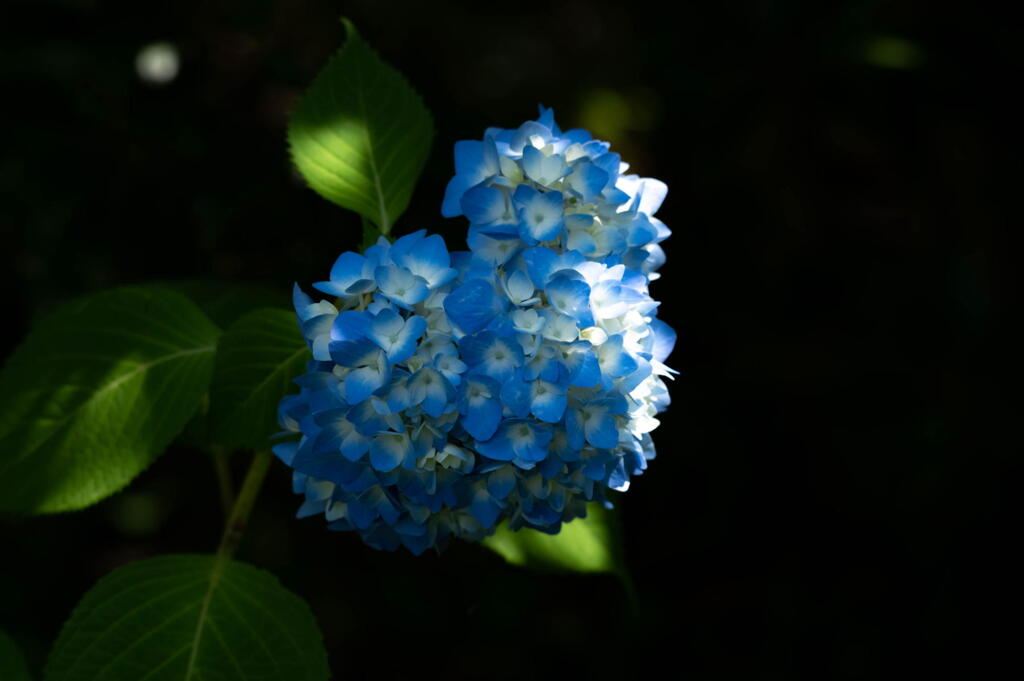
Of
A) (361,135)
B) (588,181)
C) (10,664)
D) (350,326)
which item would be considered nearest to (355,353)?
(350,326)

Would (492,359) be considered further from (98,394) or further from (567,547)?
(98,394)

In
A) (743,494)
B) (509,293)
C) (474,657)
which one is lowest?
(474,657)

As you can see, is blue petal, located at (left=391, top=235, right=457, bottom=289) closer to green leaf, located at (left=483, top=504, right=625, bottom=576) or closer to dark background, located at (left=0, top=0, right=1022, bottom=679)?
green leaf, located at (left=483, top=504, right=625, bottom=576)

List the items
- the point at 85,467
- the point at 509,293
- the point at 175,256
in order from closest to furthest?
the point at 509,293
the point at 85,467
the point at 175,256

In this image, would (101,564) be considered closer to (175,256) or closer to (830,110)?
(175,256)

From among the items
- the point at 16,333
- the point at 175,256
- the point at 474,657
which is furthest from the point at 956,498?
the point at 16,333

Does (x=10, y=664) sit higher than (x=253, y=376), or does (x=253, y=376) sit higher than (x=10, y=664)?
(x=253, y=376)
